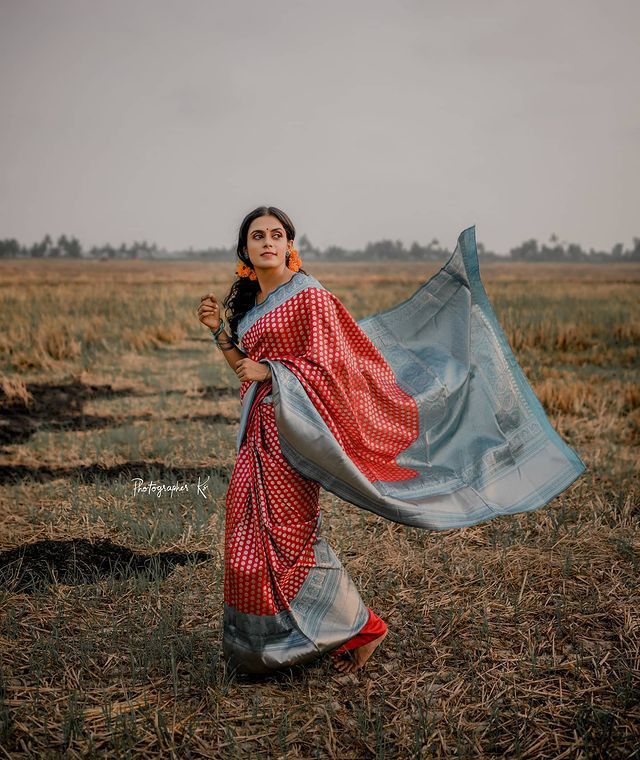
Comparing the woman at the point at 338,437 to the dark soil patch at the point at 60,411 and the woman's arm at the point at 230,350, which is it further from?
the dark soil patch at the point at 60,411

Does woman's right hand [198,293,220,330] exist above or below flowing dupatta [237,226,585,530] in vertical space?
above

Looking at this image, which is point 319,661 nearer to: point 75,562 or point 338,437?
point 338,437

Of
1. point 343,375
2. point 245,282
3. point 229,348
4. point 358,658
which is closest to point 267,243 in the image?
point 245,282

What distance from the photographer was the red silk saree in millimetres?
2375

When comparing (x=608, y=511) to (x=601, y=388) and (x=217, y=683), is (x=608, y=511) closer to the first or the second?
(x=217, y=683)

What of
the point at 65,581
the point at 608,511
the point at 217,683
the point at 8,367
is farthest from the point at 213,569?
the point at 8,367

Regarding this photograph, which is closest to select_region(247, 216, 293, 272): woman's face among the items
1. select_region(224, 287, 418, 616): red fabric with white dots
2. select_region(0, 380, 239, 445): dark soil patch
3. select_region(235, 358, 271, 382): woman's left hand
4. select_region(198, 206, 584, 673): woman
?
select_region(198, 206, 584, 673): woman

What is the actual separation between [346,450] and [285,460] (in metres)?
0.28

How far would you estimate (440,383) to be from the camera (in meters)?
2.92

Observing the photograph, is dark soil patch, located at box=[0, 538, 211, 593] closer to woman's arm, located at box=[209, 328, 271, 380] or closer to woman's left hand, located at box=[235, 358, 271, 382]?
woman's arm, located at box=[209, 328, 271, 380]

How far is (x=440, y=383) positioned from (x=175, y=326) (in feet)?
32.2

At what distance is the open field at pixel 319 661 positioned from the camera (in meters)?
2.23

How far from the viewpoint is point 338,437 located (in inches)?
98.8

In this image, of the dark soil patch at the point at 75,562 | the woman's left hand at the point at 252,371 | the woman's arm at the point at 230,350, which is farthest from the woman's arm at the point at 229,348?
the dark soil patch at the point at 75,562
